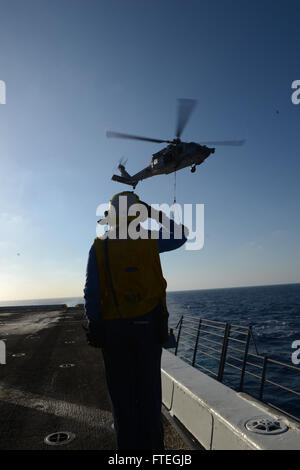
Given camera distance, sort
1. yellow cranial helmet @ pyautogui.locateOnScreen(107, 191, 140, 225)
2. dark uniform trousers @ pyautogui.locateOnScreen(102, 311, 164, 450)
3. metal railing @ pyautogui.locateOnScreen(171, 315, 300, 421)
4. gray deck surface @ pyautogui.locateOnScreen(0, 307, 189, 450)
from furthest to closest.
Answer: metal railing @ pyautogui.locateOnScreen(171, 315, 300, 421) < gray deck surface @ pyautogui.locateOnScreen(0, 307, 189, 450) < yellow cranial helmet @ pyautogui.locateOnScreen(107, 191, 140, 225) < dark uniform trousers @ pyautogui.locateOnScreen(102, 311, 164, 450)

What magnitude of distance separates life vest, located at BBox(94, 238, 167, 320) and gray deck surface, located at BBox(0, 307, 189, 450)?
1.74 meters

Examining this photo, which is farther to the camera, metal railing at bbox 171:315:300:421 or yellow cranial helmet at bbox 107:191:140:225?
metal railing at bbox 171:315:300:421

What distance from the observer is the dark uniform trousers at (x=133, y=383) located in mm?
2682

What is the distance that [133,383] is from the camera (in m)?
2.71

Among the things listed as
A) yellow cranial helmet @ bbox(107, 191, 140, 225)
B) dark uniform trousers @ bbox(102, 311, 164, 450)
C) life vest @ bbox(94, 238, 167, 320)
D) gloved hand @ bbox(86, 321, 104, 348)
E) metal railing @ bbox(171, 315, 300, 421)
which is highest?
yellow cranial helmet @ bbox(107, 191, 140, 225)

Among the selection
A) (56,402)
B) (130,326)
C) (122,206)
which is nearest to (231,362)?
(56,402)

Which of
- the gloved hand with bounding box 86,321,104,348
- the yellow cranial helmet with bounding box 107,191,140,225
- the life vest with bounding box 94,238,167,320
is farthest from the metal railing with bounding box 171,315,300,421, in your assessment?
the yellow cranial helmet with bounding box 107,191,140,225

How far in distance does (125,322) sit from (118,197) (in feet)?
3.84

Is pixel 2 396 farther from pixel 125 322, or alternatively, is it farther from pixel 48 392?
pixel 125 322

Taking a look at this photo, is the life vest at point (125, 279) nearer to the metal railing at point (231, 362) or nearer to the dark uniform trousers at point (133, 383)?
the dark uniform trousers at point (133, 383)

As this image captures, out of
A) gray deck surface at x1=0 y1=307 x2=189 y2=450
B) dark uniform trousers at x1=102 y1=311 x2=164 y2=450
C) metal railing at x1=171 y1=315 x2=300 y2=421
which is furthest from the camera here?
metal railing at x1=171 y1=315 x2=300 y2=421

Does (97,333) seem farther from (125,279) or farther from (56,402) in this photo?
(56,402)

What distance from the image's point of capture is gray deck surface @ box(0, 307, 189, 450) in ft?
11.8

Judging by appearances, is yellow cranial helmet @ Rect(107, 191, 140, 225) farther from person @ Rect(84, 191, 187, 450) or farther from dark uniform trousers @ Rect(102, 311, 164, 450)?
dark uniform trousers @ Rect(102, 311, 164, 450)
